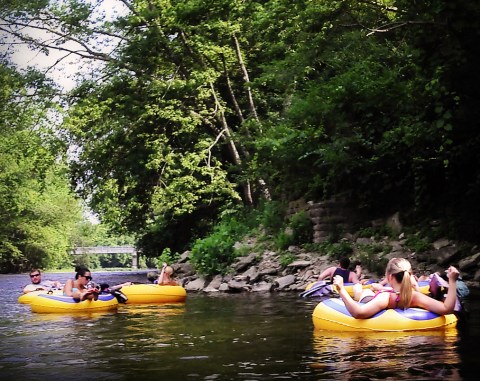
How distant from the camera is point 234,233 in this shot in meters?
22.2

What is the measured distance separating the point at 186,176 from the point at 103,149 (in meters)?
3.50

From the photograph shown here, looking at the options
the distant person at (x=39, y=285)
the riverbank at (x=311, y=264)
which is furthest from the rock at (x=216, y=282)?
the distant person at (x=39, y=285)

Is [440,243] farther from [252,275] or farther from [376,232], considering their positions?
[252,275]

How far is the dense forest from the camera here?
1565 cm

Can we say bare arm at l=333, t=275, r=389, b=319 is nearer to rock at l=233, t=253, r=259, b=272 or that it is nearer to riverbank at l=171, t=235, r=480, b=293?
riverbank at l=171, t=235, r=480, b=293

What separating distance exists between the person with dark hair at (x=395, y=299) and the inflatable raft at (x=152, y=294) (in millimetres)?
7158

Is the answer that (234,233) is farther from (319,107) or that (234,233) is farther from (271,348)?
(271,348)

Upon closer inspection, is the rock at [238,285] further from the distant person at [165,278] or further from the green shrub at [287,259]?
the distant person at [165,278]

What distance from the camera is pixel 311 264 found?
16766 mm

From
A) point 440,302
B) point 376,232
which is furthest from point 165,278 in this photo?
point 440,302

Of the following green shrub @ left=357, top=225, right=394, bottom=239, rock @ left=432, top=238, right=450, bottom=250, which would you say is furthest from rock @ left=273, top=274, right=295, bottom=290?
rock @ left=432, top=238, right=450, bottom=250

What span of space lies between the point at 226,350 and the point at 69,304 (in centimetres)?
622

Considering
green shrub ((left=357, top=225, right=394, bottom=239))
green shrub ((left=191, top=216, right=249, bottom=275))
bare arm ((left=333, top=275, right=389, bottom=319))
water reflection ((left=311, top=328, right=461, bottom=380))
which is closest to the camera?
water reflection ((left=311, top=328, right=461, bottom=380))

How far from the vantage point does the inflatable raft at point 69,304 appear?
12273 millimetres
